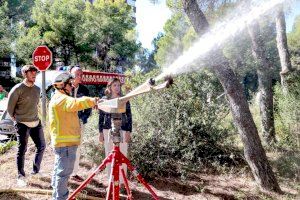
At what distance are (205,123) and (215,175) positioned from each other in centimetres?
93

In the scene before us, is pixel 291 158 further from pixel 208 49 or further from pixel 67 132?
pixel 67 132

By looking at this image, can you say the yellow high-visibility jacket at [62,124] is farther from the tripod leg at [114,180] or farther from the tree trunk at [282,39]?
the tree trunk at [282,39]

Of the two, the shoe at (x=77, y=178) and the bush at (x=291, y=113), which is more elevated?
the bush at (x=291, y=113)

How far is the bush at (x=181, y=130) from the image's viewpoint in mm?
6203

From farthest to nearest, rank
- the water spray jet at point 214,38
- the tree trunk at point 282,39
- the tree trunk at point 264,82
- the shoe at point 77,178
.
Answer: the tree trunk at point 282,39
the tree trunk at point 264,82
the shoe at point 77,178
the water spray jet at point 214,38

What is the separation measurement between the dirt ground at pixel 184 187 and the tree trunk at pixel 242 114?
0.23 metres

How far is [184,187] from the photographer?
5.77 meters

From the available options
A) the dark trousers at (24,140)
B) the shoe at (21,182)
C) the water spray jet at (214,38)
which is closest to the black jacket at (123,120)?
the water spray jet at (214,38)

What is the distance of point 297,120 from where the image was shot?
6.49 meters

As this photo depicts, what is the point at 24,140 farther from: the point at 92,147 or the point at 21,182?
the point at 92,147

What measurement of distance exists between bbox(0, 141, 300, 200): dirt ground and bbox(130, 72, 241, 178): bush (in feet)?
0.87

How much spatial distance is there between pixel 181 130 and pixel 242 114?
1308 millimetres

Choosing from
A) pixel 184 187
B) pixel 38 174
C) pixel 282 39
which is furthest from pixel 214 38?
pixel 38 174

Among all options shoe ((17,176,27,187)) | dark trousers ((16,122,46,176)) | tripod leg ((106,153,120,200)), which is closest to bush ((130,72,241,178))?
dark trousers ((16,122,46,176))
